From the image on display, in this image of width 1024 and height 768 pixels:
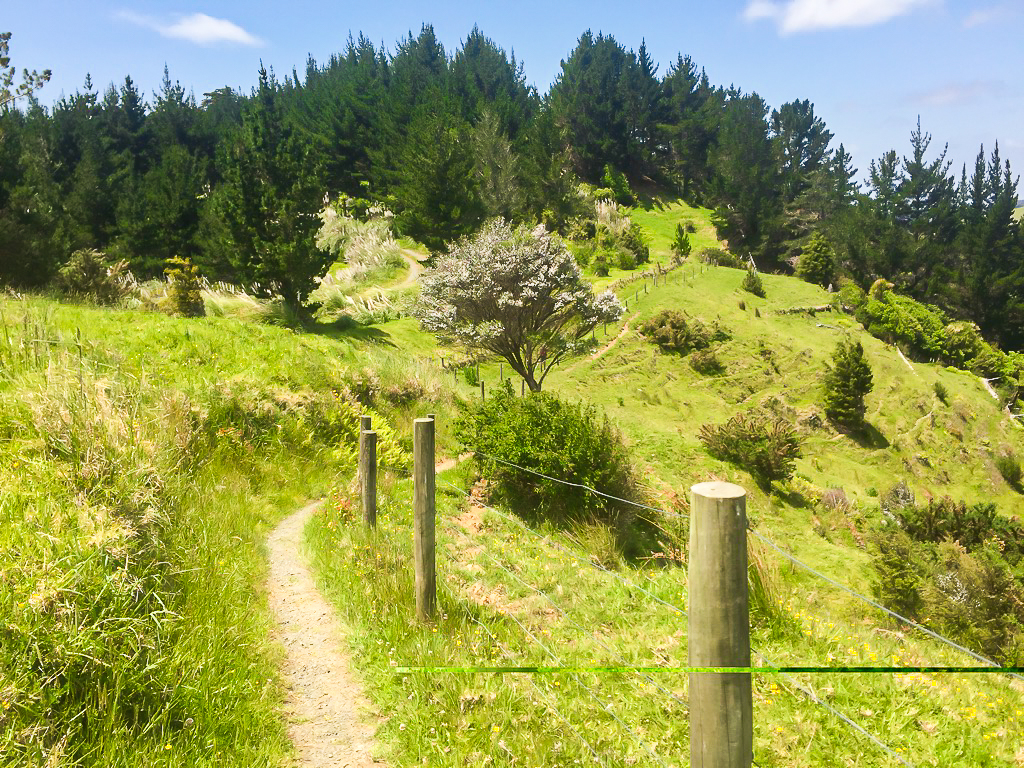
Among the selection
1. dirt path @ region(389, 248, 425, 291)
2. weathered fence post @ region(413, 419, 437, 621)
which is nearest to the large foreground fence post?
weathered fence post @ region(413, 419, 437, 621)

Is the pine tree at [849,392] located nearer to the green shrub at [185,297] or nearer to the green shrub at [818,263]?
the green shrub at [185,297]

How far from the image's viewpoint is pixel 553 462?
9516 millimetres

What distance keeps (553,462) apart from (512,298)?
322 inches

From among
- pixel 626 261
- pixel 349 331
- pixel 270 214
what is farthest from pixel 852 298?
pixel 270 214

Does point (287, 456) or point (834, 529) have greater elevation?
point (287, 456)

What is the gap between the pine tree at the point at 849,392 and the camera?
22.3 m

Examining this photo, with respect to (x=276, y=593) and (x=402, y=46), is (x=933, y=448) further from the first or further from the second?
(x=402, y=46)

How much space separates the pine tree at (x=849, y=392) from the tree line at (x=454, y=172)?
66.0 ft

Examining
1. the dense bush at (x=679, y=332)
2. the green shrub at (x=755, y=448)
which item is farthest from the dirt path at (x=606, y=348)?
the green shrub at (x=755, y=448)

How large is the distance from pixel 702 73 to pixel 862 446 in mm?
78490

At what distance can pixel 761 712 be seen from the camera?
3.75 meters

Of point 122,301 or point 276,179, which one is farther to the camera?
point 276,179

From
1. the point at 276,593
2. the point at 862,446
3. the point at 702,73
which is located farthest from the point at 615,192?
the point at 276,593

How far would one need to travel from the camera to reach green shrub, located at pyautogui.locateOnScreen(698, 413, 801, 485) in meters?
15.2
